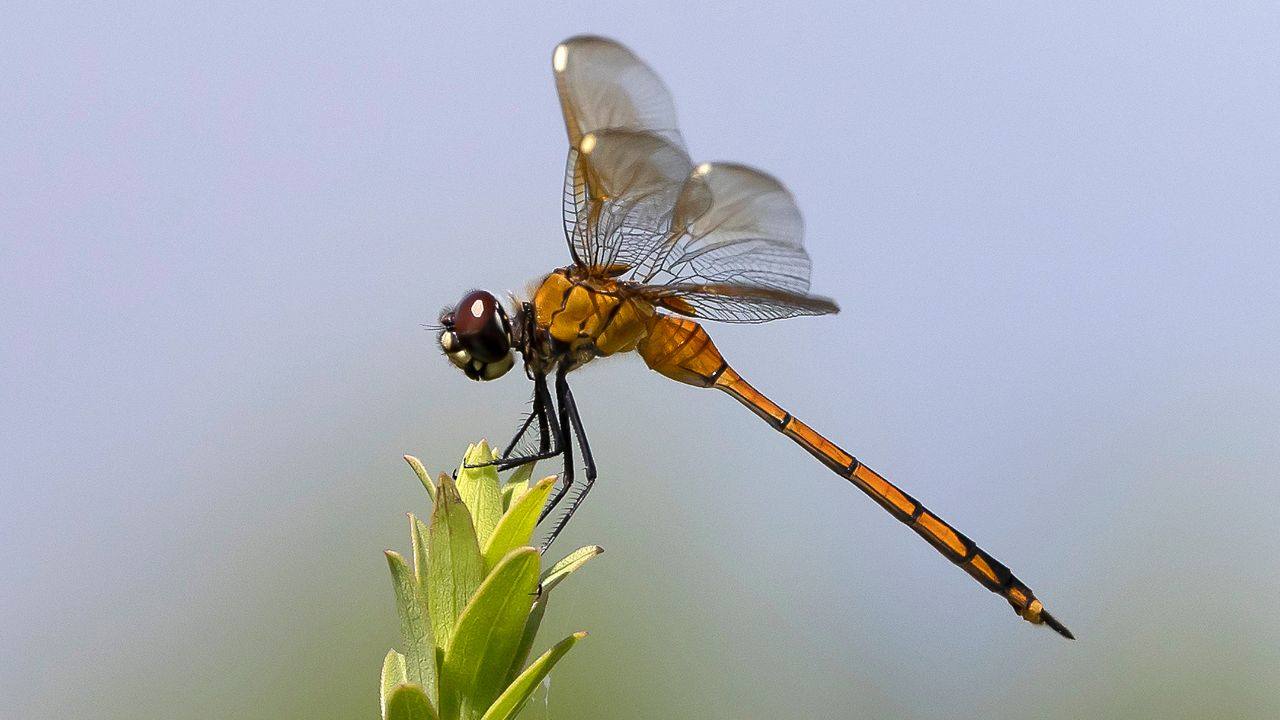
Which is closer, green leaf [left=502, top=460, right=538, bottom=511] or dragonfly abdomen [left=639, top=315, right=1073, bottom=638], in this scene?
green leaf [left=502, top=460, right=538, bottom=511]

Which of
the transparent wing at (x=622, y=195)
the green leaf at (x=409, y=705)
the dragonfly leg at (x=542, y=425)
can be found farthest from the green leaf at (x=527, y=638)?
the transparent wing at (x=622, y=195)

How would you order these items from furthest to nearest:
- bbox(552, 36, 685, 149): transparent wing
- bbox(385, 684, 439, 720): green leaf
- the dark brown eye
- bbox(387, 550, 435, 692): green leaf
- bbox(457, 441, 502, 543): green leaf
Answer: bbox(552, 36, 685, 149): transparent wing → the dark brown eye → bbox(457, 441, 502, 543): green leaf → bbox(387, 550, 435, 692): green leaf → bbox(385, 684, 439, 720): green leaf

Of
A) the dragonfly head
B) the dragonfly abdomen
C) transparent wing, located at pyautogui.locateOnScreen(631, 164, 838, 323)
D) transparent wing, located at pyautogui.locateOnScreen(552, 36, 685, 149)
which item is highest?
transparent wing, located at pyautogui.locateOnScreen(552, 36, 685, 149)

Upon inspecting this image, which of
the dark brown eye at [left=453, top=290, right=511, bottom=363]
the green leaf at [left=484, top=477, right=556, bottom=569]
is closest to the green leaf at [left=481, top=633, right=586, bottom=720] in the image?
the green leaf at [left=484, top=477, right=556, bottom=569]

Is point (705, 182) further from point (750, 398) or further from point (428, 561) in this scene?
point (428, 561)

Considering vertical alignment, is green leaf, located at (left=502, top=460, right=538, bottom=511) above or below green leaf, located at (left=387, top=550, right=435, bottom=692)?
above

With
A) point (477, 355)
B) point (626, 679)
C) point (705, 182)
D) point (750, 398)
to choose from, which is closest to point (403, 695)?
point (477, 355)

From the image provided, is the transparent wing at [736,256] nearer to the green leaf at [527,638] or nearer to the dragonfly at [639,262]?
the dragonfly at [639,262]

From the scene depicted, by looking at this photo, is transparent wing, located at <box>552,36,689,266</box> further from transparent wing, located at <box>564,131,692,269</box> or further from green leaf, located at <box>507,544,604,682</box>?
green leaf, located at <box>507,544,604,682</box>
